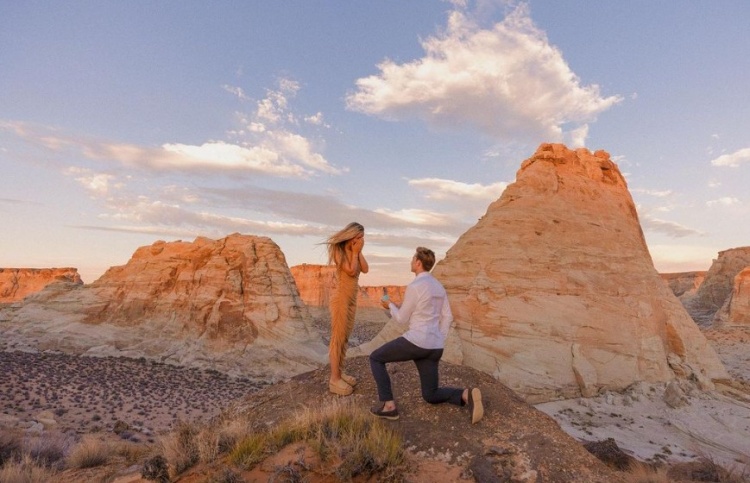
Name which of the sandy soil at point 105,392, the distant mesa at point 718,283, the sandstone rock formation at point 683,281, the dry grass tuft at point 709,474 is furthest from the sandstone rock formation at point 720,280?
the sandy soil at point 105,392

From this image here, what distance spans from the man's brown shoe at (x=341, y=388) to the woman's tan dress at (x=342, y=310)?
10.5 inches

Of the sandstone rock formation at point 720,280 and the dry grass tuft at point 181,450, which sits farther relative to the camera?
the sandstone rock formation at point 720,280

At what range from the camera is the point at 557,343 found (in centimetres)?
A: 1571

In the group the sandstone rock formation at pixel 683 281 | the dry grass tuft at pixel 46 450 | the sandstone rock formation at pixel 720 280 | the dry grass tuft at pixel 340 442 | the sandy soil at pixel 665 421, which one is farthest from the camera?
the sandstone rock formation at pixel 683 281

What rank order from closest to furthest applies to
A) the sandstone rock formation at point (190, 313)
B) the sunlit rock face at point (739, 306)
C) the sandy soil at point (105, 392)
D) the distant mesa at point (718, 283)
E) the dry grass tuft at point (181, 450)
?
the dry grass tuft at point (181, 450), the sandy soil at point (105, 392), the sandstone rock formation at point (190, 313), the sunlit rock face at point (739, 306), the distant mesa at point (718, 283)

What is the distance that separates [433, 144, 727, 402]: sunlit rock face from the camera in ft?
50.9

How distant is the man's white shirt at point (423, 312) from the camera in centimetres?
477

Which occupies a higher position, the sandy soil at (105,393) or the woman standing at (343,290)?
the woman standing at (343,290)

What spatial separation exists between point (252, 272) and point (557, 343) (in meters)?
19.9

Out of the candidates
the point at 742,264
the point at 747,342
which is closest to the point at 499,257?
the point at 747,342

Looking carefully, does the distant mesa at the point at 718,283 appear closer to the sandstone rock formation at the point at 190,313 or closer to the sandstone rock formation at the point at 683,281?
the sandstone rock formation at the point at 683,281

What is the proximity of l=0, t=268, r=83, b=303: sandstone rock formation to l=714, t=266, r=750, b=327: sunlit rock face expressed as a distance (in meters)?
87.2

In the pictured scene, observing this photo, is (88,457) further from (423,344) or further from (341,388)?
(423,344)

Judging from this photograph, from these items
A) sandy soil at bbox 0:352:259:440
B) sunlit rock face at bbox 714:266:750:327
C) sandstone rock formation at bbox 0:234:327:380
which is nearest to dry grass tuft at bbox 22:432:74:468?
sandy soil at bbox 0:352:259:440
